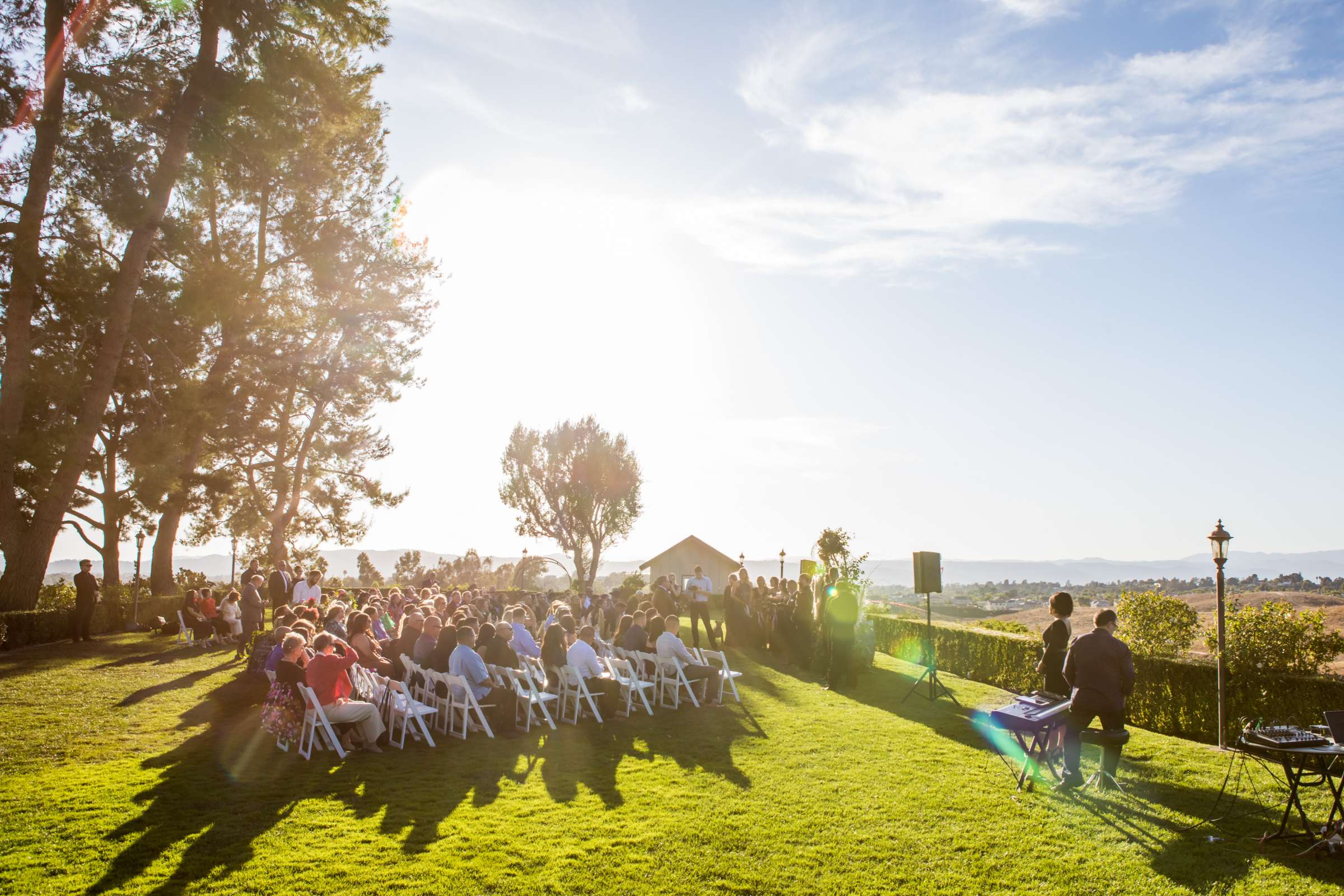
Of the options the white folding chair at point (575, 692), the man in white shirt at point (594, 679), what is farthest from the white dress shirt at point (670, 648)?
the white folding chair at point (575, 692)

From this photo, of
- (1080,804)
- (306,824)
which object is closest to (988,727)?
(1080,804)

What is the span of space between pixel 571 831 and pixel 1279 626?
9.13 meters

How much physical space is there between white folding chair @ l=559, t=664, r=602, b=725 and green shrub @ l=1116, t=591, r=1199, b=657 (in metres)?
8.44

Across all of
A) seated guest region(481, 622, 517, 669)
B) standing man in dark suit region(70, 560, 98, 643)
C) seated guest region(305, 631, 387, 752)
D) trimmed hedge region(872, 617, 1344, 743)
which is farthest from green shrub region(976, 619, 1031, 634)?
standing man in dark suit region(70, 560, 98, 643)

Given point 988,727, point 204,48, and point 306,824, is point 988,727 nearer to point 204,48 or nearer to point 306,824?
point 306,824

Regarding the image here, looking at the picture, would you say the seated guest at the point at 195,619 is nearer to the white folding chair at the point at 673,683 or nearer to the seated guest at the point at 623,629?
the seated guest at the point at 623,629

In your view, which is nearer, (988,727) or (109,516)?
(988,727)

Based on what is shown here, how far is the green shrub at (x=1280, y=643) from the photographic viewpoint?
30.5 ft

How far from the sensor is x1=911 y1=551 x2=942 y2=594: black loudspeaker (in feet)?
37.2

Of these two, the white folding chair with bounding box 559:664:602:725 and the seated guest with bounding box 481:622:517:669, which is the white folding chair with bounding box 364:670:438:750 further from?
the white folding chair with bounding box 559:664:602:725

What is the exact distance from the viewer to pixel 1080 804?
6.46 meters

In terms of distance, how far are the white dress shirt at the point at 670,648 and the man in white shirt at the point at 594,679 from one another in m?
1.04

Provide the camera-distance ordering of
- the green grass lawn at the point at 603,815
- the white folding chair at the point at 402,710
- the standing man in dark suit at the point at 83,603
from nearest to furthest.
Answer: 1. the green grass lawn at the point at 603,815
2. the white folding chair at the point at 402,710
3. the standing man in dark suit at the point at 83,603

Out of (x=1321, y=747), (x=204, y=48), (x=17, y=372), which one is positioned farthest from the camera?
(x=204, y=48)
